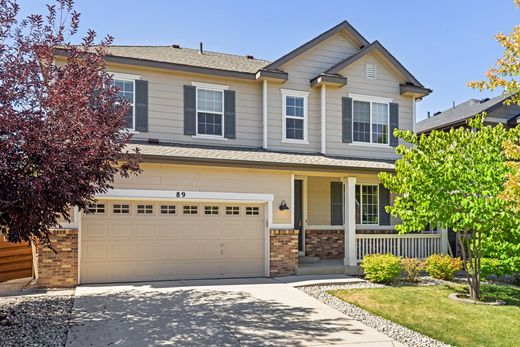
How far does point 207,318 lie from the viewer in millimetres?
7500

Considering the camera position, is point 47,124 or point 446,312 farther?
point 446,312

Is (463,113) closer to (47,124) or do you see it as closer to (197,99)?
(197,99)

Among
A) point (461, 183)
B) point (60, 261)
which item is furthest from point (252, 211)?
point (461, 183)

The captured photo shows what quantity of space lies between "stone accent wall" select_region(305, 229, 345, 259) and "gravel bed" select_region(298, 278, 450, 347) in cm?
303

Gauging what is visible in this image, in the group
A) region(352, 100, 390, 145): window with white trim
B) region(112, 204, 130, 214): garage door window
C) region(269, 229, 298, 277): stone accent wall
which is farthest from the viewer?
region(352, 100, 390, 145): window with white trim

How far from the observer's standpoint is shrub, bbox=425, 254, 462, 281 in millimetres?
11805

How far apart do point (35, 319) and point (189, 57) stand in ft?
30.9

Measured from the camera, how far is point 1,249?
10.7 m

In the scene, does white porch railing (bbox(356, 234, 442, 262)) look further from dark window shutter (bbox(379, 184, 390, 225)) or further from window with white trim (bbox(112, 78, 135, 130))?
window with white trim (bbox(112, 78, 135, 130))

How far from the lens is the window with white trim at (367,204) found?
14578mm

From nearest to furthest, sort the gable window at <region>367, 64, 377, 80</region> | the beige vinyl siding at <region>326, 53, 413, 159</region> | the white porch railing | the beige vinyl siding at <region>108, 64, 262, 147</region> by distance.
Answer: the beige vinyl siding at <region>108, 64, 262, 147</region> → the white porch railing → the beige vinyl siding at <region>326, 53, 413, 159</region> → the gable window at <region>367, 64, 377, 80</region>

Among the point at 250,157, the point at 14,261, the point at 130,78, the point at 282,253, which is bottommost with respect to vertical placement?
the point at 14,261

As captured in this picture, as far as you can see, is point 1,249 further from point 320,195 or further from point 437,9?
point 437,9

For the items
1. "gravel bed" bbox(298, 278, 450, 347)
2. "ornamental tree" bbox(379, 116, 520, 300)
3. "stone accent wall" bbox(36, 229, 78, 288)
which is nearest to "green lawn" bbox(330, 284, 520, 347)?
"gravel bed" bbox(298, 278, 450, 347)
